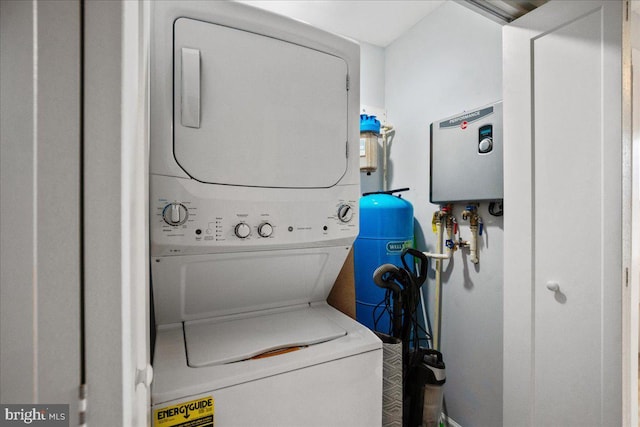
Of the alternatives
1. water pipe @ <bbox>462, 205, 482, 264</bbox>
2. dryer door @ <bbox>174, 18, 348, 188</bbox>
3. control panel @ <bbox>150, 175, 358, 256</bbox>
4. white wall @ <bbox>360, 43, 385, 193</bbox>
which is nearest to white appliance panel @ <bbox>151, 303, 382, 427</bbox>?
control panel @ <bbox>150, 175, 358, 256</bbox>

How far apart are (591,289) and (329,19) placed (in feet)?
7.80

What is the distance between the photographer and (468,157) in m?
1.81

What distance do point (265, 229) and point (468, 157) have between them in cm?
141

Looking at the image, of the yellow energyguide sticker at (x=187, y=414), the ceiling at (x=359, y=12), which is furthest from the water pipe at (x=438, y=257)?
the yellow energyguide sticker at (x=187, y=414)

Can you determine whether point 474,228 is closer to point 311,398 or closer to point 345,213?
point 345,213

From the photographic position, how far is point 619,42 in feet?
3.47

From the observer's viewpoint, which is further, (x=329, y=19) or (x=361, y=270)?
(x=329, y=19)

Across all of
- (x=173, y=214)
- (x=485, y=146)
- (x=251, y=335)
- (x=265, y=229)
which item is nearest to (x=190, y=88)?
(x=173, y=214)

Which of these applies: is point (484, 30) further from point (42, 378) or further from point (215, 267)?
point (42, 378)

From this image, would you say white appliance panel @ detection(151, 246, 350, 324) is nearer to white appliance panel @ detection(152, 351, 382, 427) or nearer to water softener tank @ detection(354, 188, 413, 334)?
white appliance panel @ detection(152, 351, 382, 427)

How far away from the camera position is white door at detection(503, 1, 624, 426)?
1.08m

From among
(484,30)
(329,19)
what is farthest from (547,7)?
(329,19)

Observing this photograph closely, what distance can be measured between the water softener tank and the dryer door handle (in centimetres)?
137

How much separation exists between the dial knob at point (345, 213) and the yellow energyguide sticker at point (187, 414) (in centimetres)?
78
